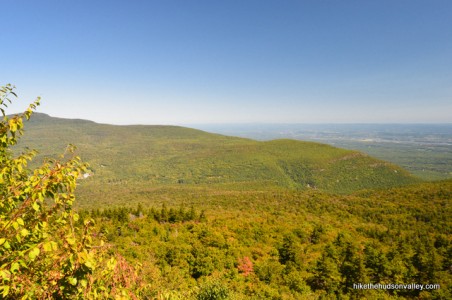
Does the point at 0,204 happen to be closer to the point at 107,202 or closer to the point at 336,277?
the point at 336,277

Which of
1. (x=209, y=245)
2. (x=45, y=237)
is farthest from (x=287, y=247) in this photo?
(x=45, y=237)

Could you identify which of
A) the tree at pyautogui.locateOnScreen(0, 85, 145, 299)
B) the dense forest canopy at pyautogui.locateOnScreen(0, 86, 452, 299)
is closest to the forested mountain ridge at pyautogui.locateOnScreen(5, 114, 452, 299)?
the dense forest canopy at pyautogui.locateOnScreen(0, 86, 452, 299)

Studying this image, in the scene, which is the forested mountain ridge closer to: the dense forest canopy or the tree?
the dense forest canopy

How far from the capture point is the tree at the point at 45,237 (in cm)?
376

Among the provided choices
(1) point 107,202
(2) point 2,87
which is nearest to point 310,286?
(2) point 2,87

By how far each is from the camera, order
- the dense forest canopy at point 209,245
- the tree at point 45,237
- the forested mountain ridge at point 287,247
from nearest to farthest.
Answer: the tree at point 45,237 < the dense forest canopy at point 209,245 < the forested mountain ridge at point 287,247

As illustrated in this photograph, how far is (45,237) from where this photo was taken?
4.14 metres

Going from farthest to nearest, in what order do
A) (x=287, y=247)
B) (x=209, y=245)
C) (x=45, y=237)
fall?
(x=209, y=245) → (x=287, y=247) → (x=45, y=237)

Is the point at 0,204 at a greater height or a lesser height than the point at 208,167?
greater

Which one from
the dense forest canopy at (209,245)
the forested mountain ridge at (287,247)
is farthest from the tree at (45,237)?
the forested mountain ridge at (287,247)

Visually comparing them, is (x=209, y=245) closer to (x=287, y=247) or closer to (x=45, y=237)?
(x=287, y=247)

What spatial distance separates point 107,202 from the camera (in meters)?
111

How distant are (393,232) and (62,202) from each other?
51577 mm

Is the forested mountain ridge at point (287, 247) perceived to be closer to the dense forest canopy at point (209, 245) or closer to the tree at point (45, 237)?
the dense forest canopy at point (209, 245)
